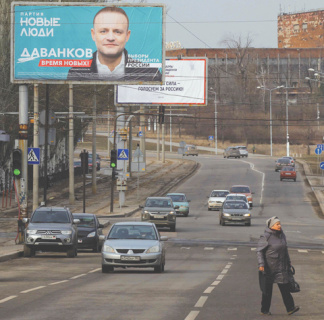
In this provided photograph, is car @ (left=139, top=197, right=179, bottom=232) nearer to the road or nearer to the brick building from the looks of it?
the road

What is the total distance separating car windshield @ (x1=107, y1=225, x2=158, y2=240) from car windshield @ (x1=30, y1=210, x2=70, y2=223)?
236 inches

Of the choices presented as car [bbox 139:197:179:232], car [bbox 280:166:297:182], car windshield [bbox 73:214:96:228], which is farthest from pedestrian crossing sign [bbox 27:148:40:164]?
car [bbox 280:166:297:182]

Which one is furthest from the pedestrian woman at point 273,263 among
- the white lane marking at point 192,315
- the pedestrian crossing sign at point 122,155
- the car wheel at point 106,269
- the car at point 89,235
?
the pedestrian crossing sign at point 122,155

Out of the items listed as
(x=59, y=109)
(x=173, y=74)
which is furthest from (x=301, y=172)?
(x=59, y=109)

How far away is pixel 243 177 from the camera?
281 feet

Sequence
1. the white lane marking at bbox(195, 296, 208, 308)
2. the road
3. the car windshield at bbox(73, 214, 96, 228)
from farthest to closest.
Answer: the car windshield at bbox(73, 214, 96, 228), the white lane marking at bbox(195, 296, 208, 308), the road

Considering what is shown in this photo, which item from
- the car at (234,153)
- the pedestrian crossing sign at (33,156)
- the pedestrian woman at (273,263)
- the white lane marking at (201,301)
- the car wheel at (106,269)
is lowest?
the car wheel at (106,269)

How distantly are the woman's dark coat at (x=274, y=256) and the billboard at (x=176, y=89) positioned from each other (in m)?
56.7

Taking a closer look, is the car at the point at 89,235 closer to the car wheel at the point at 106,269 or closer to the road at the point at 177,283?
the road at the point at 177,283

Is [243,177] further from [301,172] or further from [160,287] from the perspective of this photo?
[160,287]

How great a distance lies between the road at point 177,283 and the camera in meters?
14.2

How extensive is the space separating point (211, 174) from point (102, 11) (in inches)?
1929

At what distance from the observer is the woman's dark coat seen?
46.0 ft

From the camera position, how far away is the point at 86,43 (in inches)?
1646
